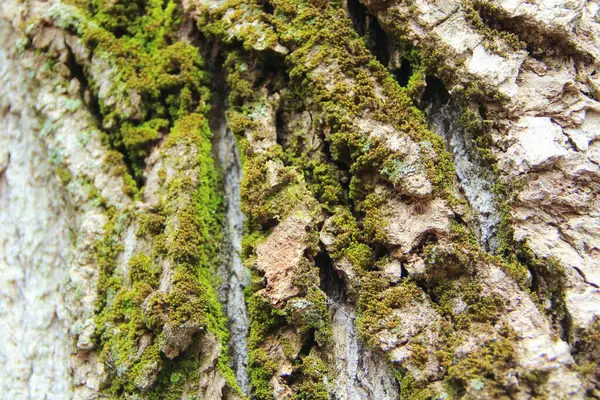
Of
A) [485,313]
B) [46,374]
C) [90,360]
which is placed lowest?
[46,374]

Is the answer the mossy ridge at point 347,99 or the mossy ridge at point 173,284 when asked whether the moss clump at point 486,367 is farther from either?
the mossy ridge at point 173,284

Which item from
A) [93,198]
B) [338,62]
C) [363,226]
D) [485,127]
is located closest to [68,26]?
[93,198]

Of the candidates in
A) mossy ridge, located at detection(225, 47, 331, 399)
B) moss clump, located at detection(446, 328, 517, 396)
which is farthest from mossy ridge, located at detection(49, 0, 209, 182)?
moss clump, located at detection(446, 328, 517, 396)

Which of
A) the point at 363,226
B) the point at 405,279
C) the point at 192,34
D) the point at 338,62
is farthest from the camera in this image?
the point at 192,34

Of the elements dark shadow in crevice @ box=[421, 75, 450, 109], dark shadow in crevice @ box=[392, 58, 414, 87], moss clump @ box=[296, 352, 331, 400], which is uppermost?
dark shadow in crevice @ box=[392, 58, 414, 87]

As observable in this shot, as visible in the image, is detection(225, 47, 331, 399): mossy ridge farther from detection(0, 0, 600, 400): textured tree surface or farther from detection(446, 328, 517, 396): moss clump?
detection(446, 328, 517, 396): moss clump

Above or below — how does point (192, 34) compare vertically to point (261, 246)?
above

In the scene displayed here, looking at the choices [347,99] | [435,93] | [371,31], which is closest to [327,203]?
[347,99]

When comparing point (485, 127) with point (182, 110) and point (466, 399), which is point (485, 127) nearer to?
point (466, 399)

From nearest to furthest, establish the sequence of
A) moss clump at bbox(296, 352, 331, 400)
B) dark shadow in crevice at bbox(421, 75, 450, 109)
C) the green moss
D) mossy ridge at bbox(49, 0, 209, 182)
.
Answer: the green moss, moss clump at bbox(296, 352, 331, 400), dark shadow in crevice at bbox(421, 75, 450, 109), mossy ridge at bbox(49, 0, 209, 182)
